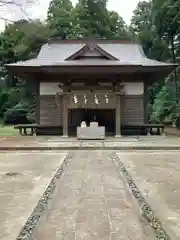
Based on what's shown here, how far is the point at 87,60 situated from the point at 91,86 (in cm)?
157

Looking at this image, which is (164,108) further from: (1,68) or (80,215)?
(80,215)

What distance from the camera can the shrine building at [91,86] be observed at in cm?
1622

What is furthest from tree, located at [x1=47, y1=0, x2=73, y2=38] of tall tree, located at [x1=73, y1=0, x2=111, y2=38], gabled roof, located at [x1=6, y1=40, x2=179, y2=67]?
gabled roof, located at [x1=6, y1=40, x2=179, y2=67]

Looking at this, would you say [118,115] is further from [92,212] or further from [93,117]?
[92,212]

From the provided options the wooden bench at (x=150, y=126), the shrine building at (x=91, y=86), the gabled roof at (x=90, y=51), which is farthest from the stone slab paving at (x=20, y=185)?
the gabled roof at (x=90, y=51)

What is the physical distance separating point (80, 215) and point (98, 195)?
1035mm

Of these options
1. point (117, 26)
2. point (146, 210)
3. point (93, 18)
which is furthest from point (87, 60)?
point (117, 26)

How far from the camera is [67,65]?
16188mm

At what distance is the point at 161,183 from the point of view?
235 inches

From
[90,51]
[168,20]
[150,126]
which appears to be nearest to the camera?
[150,126]

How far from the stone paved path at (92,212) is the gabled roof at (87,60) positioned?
10639 millimetres

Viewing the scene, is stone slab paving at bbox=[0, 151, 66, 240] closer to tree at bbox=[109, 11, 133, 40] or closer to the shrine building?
the shrine building

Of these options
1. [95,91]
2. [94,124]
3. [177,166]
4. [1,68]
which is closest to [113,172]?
[177,166]

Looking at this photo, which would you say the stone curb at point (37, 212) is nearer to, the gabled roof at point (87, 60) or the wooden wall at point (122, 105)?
the gabled roof at point (87, 60)
